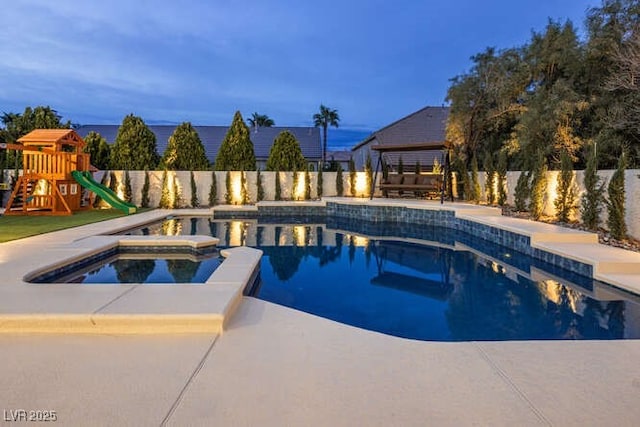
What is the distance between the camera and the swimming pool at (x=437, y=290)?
3825 mm

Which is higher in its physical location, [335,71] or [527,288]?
[335,71]

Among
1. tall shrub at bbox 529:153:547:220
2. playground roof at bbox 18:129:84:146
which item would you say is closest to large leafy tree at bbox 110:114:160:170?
playground roof at bbox 18:129:84:146

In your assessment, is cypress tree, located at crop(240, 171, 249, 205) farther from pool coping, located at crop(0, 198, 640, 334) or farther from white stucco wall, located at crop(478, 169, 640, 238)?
white stucco wall, located at crop(478, 169, 640, 238)

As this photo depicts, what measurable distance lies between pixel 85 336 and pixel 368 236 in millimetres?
7437

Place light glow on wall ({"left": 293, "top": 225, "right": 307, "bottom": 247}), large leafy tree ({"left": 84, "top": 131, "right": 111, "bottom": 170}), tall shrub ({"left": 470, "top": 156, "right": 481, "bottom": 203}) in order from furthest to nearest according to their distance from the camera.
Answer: large leafy tree ({"left": 84, "top": 131, "right": 111, "bottom": 170}), tall shrub ({"left": 470, "top": 156, "right": 481, "bottom": 203}), light glow on wall ({"left": 293, "top": 225, "right": 307, "bottom": 247})

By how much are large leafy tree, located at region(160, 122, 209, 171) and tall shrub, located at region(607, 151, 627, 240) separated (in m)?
13.6

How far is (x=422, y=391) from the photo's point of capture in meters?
2.19

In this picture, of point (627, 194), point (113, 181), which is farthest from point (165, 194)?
point (627, 194)

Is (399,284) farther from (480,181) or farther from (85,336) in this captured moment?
(480,181)

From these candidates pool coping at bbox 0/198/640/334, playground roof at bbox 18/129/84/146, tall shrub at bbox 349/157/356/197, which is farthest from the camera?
tall shrub at bbox 349/157/356/197

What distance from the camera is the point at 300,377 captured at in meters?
2.35

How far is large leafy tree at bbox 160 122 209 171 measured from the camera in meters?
15.4

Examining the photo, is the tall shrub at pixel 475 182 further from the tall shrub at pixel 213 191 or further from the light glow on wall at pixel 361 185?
the tall shrub at pixel 213 191

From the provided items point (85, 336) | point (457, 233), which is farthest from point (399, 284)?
point (457, 233)
